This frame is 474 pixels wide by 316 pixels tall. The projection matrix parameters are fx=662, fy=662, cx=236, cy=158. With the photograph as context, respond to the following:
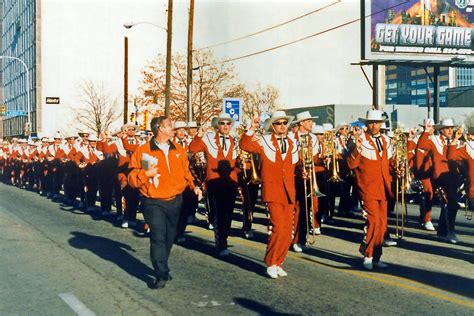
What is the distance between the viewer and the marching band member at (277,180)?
25.9 feet

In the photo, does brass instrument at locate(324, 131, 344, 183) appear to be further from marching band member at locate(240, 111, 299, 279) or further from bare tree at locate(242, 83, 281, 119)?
bare tree at locate(242, 83, 281, 119)

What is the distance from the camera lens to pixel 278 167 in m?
8.11

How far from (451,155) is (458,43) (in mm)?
25424

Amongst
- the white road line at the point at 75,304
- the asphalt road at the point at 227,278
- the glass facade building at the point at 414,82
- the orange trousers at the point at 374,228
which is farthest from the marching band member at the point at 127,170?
the glass facade building at the point at 414,82

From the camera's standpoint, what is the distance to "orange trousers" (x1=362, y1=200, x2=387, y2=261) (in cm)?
838

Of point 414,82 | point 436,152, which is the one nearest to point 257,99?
point 436,152

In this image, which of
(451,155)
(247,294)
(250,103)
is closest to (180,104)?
(250,103)

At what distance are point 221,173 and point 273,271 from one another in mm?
2347

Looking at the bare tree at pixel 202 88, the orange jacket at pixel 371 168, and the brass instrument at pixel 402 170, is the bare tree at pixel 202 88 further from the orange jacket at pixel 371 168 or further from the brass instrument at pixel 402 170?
the orange jacket at pixel 371 168

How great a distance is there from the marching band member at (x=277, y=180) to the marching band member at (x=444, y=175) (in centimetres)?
358

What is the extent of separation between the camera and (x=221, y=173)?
9.80 m

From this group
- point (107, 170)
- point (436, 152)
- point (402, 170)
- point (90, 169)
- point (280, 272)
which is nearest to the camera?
point (280, 272)

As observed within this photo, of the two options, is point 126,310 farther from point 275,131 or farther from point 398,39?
point 398,39

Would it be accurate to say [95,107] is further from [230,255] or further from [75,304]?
[75,304]
